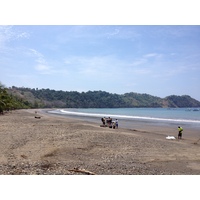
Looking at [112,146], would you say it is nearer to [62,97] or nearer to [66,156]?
[66,156]

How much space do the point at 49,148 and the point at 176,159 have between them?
511 centimetres

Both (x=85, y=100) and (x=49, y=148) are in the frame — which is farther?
(x=85, y=100)

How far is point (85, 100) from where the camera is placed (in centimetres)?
19225

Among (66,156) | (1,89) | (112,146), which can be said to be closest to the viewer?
(66,156)

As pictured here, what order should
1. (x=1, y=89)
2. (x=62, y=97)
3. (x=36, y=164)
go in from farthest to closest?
(x=62, y=97) → (x=1, y=89) → (x=36, y=164)

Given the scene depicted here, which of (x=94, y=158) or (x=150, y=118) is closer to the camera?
(x=94, y=158)

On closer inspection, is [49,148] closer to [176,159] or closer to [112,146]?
[112,146]

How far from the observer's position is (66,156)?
9141mm

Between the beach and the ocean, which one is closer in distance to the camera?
the beach

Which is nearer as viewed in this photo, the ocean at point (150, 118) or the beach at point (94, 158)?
the beach at point (94, 158)
